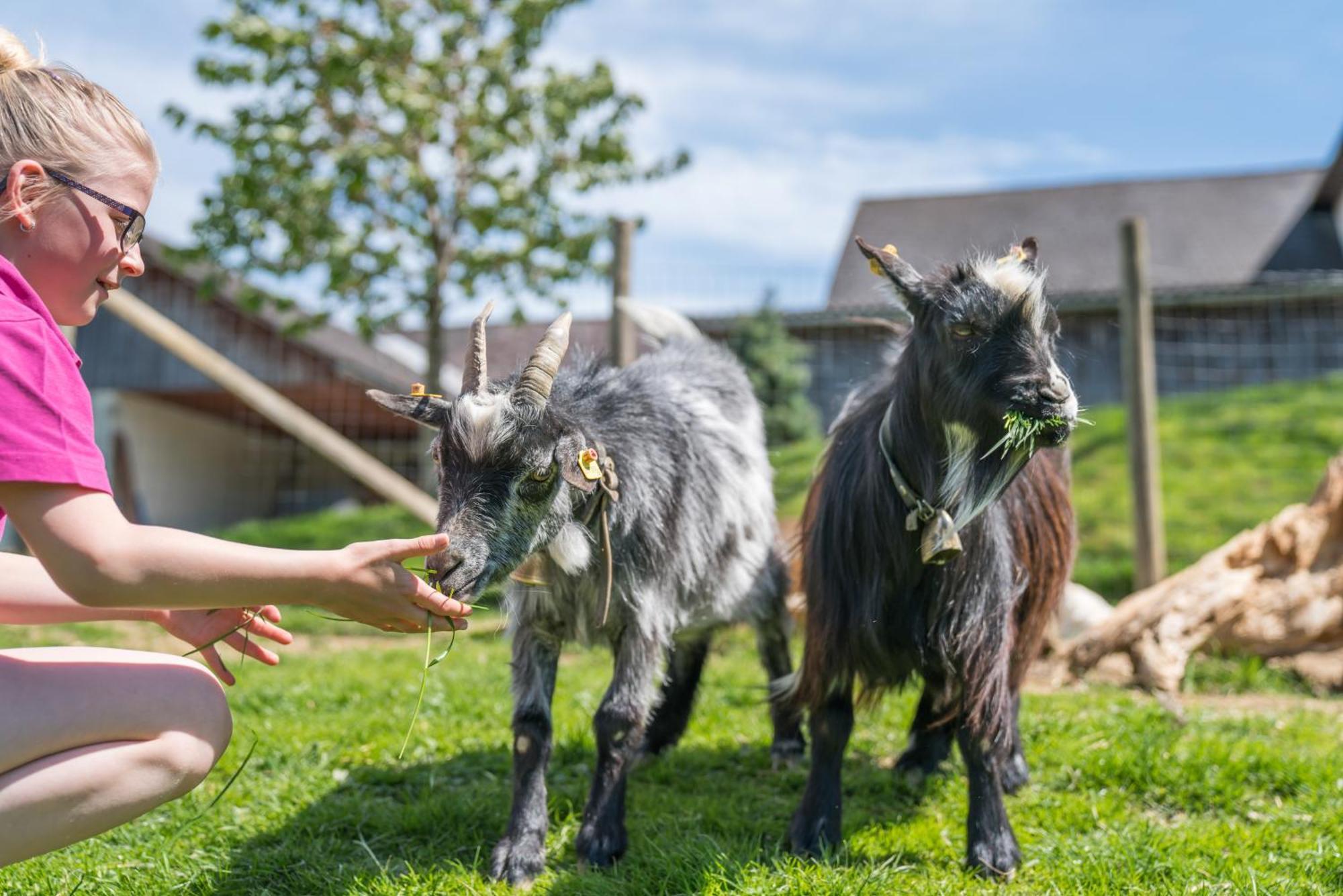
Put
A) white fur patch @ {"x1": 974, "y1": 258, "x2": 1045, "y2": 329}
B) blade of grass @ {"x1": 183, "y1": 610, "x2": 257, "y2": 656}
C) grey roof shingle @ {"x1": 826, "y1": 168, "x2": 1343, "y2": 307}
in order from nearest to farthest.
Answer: blade of grass @ {"x1": 183, "y1": 610, "x2": 257, "y2": 656} → white fur patch @ {"x1": 974, "y1": 258, "x2": 1045, "y2": 329} → grey roof shingle @ {"x1": 826, "y1": 168, "x2": 1343, "y2": 307}

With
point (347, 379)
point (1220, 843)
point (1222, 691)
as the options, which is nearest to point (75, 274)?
point (1220, 843)

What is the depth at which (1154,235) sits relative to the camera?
2108 cm

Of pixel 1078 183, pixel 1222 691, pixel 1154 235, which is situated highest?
pixel 1078 183

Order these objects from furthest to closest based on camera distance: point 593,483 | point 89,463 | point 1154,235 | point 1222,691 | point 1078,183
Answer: point 1078,183
point 1154,235
point 1222,691
point 593,483
point 89,463

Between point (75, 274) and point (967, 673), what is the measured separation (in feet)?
8.32

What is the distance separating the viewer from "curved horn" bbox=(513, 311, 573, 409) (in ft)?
10.0

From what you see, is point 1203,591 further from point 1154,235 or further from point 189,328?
point 1154,235

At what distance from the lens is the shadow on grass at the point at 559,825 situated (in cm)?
295

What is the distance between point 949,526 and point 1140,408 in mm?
4416

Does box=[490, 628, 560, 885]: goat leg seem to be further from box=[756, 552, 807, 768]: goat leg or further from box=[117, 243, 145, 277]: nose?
box=[117, 243, 145, 277]: nose

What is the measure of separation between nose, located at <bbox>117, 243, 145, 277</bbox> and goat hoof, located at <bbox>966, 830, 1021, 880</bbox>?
2580 mm

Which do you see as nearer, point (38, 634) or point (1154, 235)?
point (38, 634)

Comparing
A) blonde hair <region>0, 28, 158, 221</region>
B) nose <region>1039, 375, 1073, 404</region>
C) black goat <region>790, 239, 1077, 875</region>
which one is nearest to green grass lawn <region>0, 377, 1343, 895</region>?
black goat <region>790, 239, 1077, 875</region>

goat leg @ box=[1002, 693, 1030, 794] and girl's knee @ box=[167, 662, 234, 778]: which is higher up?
girl's knee @ box=[167, 662, 234, 778]
